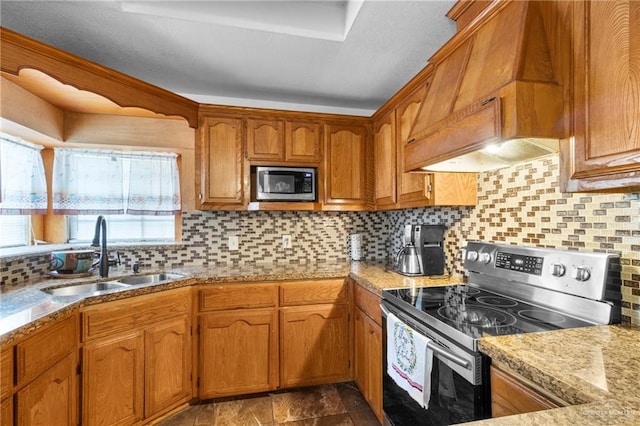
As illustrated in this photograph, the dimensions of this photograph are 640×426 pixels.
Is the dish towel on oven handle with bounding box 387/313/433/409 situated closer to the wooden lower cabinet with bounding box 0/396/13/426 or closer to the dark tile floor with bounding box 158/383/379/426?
the dark tile floor with bounding box 158/383/379/426

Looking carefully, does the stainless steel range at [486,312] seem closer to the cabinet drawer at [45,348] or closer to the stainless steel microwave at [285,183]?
the stainless steel microwave at [285,183]

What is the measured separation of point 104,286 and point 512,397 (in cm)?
230

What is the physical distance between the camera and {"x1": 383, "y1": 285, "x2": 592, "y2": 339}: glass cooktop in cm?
114

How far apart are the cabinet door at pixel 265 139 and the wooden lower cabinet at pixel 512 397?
2042 mm

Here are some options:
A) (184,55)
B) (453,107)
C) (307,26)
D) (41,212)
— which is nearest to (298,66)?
(307,26)

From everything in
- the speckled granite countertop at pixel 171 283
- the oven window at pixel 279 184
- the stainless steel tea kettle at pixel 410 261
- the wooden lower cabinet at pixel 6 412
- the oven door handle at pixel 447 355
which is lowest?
the wooden lower cabinet at pixel 6 412

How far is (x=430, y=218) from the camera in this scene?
93.6 inches

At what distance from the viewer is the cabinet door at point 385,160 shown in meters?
2.29

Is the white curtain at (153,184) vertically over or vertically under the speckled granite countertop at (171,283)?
over

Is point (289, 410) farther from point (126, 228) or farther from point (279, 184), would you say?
point (126, 228)

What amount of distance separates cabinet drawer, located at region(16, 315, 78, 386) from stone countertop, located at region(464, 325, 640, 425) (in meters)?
1.61

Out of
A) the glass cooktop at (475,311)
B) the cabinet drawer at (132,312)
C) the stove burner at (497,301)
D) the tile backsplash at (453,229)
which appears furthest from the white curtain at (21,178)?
the stove burner at (497,301)

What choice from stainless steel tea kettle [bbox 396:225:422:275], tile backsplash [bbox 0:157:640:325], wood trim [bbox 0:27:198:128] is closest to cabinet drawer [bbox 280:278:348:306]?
stainless steel tea kettle [bbox 396:225:422:275]

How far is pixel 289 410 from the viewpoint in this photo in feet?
6.75
